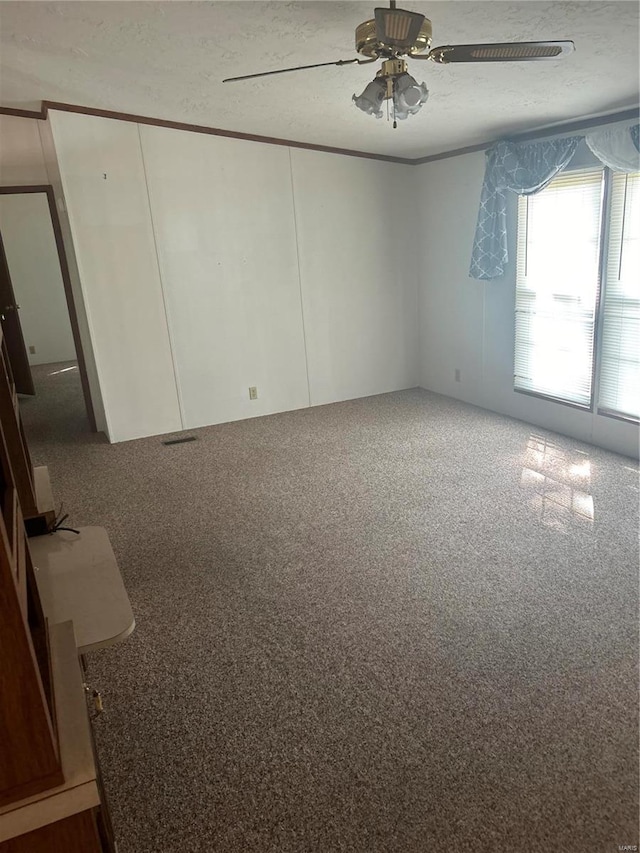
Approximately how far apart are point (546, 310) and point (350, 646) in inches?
131

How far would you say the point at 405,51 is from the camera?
218 centimetres

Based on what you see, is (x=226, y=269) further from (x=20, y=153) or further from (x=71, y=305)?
(x=20, y=153)

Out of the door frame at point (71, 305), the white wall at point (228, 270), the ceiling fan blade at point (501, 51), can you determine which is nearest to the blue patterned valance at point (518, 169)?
the white wall at point (228, 270)

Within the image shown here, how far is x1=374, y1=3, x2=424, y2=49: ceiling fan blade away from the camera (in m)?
1.83

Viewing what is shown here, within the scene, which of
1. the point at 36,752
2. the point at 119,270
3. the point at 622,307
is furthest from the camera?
the point at 119,270

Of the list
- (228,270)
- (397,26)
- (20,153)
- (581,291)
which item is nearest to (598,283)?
(581,291)

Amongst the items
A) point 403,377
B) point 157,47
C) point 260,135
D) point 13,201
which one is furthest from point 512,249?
point 13,201

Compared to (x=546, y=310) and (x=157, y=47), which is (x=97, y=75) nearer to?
(x=157, y=47)

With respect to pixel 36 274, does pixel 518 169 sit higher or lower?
higher

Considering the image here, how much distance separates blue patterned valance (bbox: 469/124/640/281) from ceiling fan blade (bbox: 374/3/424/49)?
2155mm

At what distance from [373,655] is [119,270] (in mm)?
3616

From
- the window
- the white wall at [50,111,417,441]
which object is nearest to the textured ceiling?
the white wall at [50,111,417,441]

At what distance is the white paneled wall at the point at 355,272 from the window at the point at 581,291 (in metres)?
1.40

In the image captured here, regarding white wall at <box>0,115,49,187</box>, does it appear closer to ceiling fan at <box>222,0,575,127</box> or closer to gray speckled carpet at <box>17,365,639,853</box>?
gray speckled carpet at <box>17,365,639,853</box>
